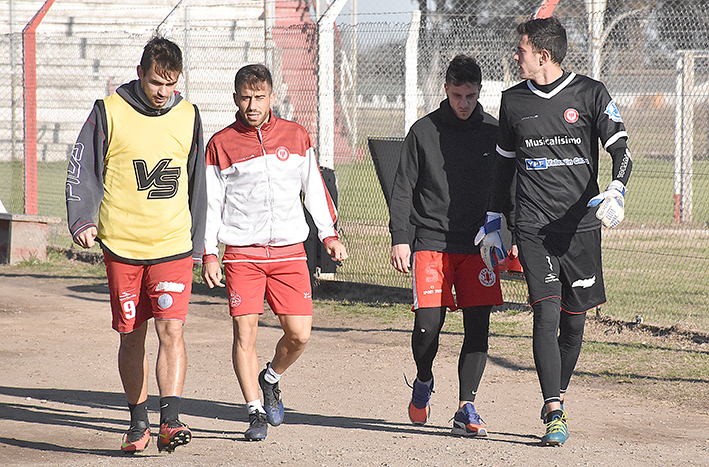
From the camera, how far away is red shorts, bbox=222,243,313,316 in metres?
5.11

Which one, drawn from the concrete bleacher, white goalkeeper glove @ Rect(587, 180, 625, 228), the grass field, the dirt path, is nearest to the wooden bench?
the concrete bleacher

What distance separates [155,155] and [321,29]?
5.06 meters

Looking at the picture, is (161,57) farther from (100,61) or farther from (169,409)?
(100,61)

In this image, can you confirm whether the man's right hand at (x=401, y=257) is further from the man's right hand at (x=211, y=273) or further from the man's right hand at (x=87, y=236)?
the man's right hand at (x=87, y=236)

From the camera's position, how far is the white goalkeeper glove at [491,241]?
16.3 ft

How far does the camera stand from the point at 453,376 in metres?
6.52

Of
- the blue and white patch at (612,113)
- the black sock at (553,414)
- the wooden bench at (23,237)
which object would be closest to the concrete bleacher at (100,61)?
the wooden bench at (23,237)

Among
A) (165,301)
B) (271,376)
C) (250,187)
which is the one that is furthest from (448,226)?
(165,301)

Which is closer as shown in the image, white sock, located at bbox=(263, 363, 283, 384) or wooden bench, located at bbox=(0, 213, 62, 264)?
white sock, located at bbox=(263, 363, 283, 384)

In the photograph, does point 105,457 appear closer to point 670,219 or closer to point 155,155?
point 155,155

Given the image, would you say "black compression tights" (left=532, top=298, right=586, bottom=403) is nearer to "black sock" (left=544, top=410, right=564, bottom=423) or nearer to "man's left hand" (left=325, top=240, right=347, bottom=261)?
"black sock" (left=544, top=410, right=564, bottom=423)

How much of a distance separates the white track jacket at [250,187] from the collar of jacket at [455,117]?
2.81 ft

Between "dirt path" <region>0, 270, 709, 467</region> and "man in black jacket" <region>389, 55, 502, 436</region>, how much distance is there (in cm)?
48

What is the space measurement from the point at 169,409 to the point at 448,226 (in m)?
1.78
